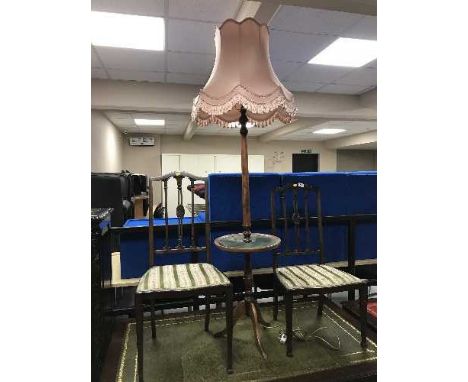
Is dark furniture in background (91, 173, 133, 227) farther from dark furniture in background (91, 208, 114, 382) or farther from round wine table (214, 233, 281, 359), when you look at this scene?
round wine table (214, 233, 281, 359)

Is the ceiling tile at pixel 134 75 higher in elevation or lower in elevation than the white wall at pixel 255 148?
higher

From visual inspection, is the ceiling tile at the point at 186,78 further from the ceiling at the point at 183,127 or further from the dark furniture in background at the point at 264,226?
the dark furniture in background at the point at 264,226

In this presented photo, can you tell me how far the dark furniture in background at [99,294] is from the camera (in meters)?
1.46

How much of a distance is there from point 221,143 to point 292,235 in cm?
813

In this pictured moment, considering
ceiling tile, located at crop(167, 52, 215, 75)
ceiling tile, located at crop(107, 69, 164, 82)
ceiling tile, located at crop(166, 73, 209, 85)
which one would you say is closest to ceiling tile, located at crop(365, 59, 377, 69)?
ceiling tile, located at crop(167, 52, 215, 75)

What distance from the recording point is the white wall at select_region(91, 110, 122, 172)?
5.39 m

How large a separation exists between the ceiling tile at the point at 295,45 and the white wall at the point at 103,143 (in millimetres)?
3321

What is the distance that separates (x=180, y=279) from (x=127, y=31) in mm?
2922

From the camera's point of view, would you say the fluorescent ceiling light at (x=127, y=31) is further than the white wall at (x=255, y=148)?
No

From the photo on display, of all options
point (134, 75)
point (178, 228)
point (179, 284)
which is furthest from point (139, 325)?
point (134, 75)

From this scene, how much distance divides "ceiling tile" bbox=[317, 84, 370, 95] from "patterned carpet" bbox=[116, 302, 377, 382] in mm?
4464

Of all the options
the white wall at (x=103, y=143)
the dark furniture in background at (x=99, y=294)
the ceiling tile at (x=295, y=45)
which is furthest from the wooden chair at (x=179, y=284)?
the white wall at (x=103, y=143)

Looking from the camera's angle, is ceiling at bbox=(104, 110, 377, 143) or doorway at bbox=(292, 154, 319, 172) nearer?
ceiling at bbox=(104, 110, 377, 143)
